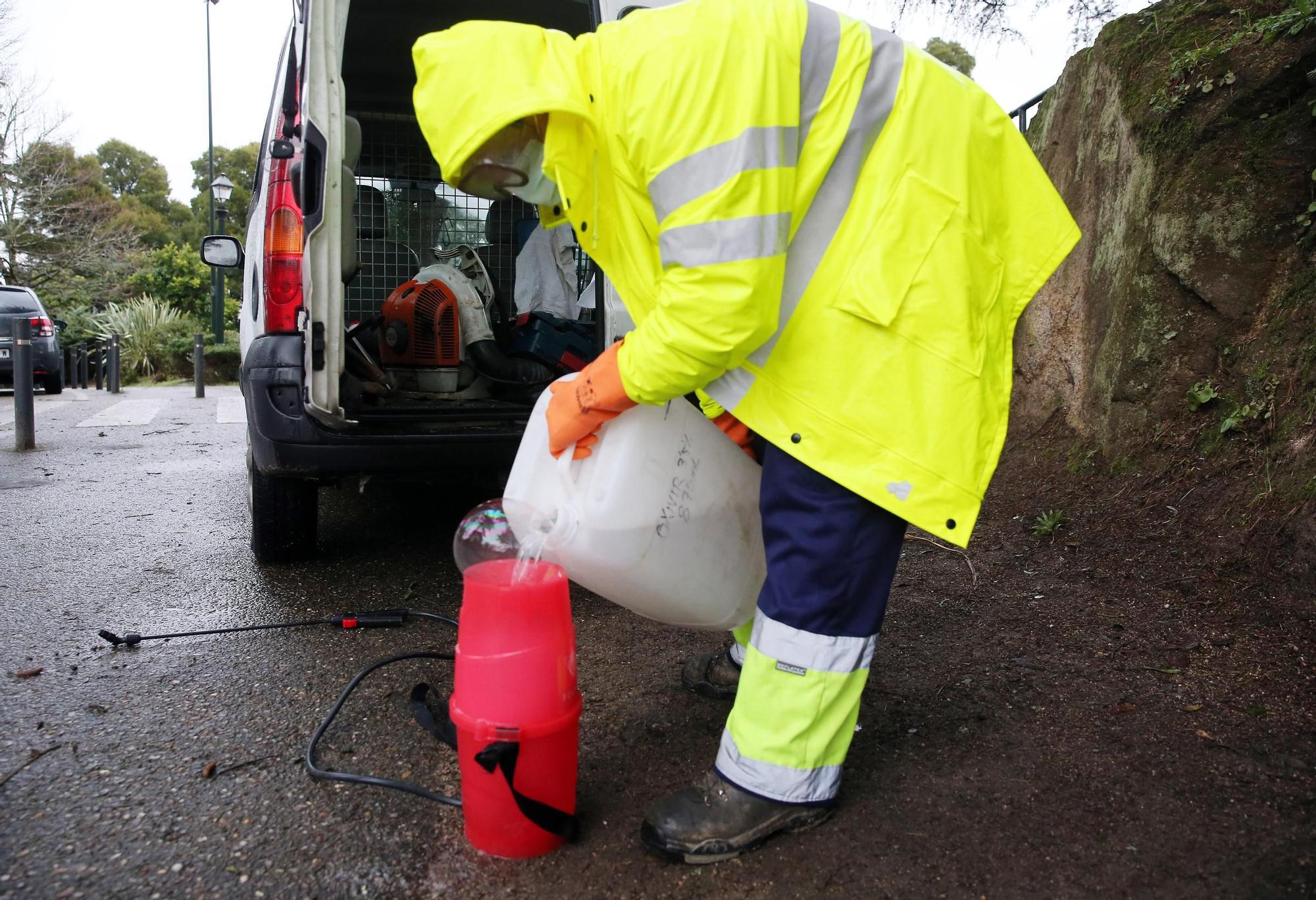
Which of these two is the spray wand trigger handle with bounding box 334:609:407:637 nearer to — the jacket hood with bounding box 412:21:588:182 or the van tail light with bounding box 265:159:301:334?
the van tail light with bounding box 265:159:301:334

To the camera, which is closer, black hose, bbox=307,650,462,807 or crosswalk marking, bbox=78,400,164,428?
black hose, bbox=307,650,462,807

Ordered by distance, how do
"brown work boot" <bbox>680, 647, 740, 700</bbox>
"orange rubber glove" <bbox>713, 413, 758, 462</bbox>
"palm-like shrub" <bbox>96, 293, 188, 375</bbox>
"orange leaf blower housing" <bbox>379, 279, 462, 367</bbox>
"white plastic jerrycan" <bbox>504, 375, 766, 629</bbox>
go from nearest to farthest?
"white plastic jerrycan" <bbox>504, 375, 766, 629</bbox> → "orange rubber glove" <bbox>713, 413, 758, 462</bbox> → "brown work boot" <bbox>680, 647, 740, 700</bbox> → "orange leaf blower housing" <bbox>379, 279, 462, 367</bbox> → "palm-like shrub" <bbox>96, 293, 188, 375</bbox>

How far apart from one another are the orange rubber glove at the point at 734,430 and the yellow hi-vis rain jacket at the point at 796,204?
21cm

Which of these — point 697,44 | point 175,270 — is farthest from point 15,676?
point 175,270

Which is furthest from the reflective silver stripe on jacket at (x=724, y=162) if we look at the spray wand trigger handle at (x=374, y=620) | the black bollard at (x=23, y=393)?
the black bollard at (x=23, y=393)

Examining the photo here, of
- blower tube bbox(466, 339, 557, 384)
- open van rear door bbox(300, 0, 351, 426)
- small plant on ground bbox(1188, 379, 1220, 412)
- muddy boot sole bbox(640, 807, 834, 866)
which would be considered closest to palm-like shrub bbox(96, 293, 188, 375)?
blower tube bbox(466, 339, 557, 384)

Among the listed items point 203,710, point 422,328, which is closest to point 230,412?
point 422,328

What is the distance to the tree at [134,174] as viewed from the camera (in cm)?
3841

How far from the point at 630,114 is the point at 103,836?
1.63 meters

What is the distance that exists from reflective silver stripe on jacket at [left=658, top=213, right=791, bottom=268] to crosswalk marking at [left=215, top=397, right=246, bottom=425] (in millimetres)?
A: 7703

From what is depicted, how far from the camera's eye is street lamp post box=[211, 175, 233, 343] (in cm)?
1727

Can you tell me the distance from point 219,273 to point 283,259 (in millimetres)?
18653

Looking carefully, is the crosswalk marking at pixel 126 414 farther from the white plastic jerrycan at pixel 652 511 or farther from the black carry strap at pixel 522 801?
the black carry strap at pixel 522 801

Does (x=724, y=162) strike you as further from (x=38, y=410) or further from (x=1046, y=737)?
(x=38, y=410)
